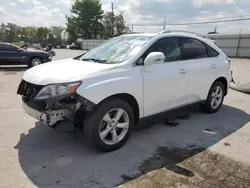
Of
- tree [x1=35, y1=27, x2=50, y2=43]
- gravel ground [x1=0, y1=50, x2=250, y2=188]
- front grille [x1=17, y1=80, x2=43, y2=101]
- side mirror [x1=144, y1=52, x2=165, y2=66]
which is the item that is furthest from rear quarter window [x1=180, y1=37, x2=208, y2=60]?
tree [x1=35, y1=27, x2=50, y2=43]

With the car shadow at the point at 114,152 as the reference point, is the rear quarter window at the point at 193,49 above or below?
above

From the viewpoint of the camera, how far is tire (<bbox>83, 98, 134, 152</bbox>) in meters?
3.50

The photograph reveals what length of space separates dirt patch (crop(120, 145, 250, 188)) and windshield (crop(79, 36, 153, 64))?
153 cm

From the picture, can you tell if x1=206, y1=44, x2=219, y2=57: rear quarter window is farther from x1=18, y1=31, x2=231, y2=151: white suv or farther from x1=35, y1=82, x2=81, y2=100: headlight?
x1=35, y1=82, x2=81, y2=100: headlight

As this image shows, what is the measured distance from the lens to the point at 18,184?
299cm

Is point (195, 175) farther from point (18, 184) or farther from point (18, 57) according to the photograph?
point (18, 57)

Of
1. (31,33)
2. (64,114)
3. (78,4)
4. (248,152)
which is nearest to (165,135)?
(248,152)

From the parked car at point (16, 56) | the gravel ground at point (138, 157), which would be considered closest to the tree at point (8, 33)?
the parked car at point (16, 56)

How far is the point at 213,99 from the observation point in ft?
18.8

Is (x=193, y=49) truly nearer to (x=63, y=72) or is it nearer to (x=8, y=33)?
(x=63, y=72)

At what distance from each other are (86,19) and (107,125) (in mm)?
59738

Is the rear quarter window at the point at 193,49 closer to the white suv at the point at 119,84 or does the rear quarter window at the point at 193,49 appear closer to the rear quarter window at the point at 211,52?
the white suv at the point at 119,84

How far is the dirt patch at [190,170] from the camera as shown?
9.95 ft

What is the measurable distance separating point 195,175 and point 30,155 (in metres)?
2.24
